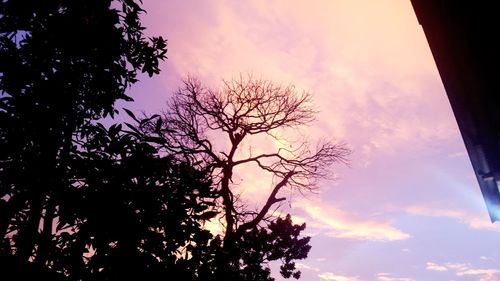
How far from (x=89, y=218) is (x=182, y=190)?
1.03 metres

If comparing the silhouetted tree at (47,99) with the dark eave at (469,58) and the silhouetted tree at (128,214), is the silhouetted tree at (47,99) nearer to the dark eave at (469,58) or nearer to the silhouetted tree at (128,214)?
the silhouetted tree at (128,214)

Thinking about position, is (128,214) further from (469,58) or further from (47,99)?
(469,58)

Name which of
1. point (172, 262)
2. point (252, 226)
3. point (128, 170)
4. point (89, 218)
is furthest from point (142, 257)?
point (252, 226)

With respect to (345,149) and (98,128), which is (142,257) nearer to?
(98,128)

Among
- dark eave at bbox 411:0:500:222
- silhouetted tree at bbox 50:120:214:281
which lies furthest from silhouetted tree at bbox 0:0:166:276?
dark eave at bbox 411:0:500:222

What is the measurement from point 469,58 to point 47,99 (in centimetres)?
421

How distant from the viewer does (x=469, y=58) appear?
6.68ft

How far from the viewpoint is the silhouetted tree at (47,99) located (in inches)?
133

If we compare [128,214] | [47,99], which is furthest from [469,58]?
[47,99]

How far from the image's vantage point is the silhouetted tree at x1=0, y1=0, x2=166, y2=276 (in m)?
3.39

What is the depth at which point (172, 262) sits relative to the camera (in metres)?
3.54

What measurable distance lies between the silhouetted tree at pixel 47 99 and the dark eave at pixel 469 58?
3.48 metres

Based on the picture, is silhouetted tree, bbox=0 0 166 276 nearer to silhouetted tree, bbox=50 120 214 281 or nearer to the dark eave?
silhouetted tree, bbox=50 120 214 281

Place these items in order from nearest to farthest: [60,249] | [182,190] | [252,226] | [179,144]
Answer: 1. [60,249]
2. [182,190]
3. [252,226]
4. [179,144]
